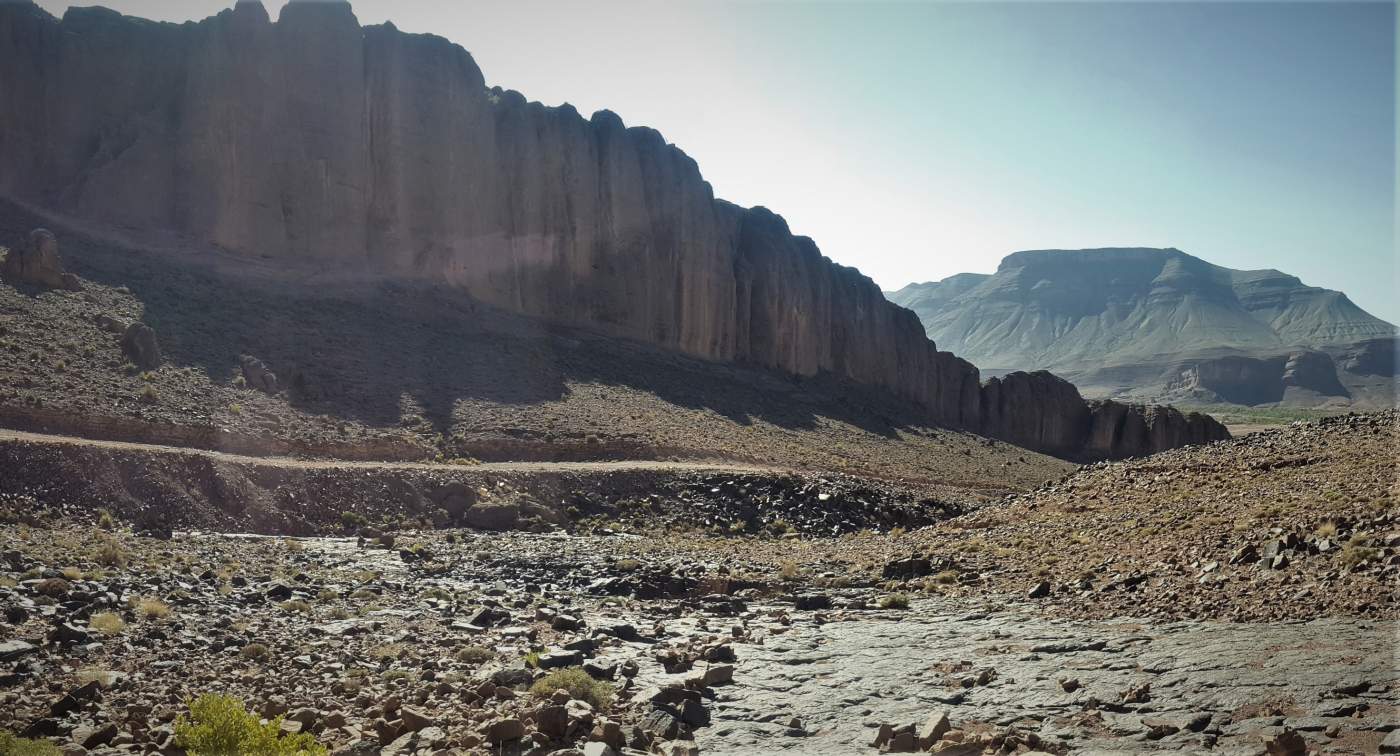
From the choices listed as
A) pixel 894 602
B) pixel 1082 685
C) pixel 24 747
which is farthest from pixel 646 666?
pixel 24 747

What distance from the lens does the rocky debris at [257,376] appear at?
132 ft

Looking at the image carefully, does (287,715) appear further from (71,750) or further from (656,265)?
(656,265)

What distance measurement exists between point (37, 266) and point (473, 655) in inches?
1486

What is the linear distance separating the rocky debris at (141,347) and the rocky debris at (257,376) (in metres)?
3.19

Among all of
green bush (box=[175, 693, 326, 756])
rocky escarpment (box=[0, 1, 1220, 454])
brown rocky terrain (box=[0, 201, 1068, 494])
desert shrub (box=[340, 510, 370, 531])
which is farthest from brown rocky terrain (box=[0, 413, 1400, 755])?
rocky escarpment (box=[0, 1, 1220, 454])

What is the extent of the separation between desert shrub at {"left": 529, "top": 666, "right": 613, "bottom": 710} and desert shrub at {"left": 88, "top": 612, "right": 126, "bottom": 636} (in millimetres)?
7308

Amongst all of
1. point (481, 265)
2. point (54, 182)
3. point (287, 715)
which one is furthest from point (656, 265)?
point (287, 715)

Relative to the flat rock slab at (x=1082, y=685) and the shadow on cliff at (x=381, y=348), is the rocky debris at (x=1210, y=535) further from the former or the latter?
the shadow on cliff at (x=381, y=348)

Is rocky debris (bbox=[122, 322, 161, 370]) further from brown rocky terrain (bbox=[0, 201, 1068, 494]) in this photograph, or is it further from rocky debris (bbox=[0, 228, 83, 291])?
rocky debris (bbox=[0, 228, 83, 291])

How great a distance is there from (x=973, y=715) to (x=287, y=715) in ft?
27.5

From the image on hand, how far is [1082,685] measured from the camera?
12.0m

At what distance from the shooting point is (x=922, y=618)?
1767cm

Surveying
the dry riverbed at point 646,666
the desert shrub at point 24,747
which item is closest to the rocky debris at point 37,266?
the dry riverbed at point 646,666

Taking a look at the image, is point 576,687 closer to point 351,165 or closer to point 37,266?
point 37,266
